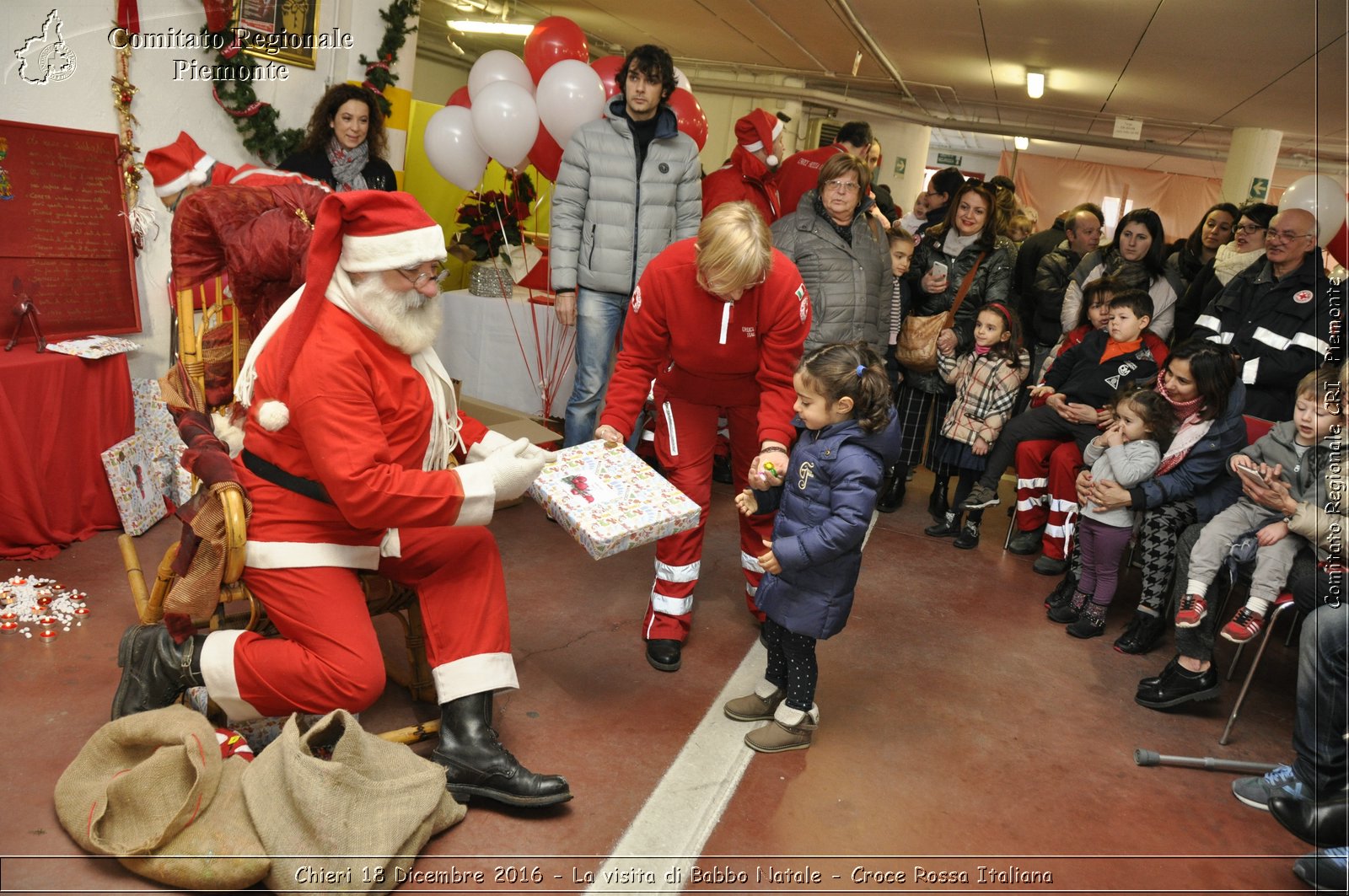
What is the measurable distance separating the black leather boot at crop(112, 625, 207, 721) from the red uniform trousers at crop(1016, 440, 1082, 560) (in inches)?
146

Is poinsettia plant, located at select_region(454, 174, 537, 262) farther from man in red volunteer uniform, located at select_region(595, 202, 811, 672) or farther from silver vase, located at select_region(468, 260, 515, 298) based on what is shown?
man in red volunteer uniform, located at select_region(595, 202, 811, 672)

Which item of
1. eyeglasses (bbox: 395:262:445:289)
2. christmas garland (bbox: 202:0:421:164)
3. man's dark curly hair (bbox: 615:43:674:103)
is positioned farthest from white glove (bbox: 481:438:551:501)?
christmas garland (bbox: 202:0:421:164)

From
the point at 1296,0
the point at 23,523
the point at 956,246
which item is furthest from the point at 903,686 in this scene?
the point at 1296,0

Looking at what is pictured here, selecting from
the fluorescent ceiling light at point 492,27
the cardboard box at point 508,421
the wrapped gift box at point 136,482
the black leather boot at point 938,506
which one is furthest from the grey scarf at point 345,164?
the fluorescent ceiling light at point 492,27

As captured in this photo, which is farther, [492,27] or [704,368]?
[492,27]

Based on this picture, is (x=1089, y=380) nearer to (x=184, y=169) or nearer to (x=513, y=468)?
(x=513, y=468)

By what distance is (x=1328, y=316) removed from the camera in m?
3.96

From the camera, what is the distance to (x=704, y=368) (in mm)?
3361

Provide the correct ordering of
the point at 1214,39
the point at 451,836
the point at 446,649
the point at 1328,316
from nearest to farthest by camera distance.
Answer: the point at 451,836, the point at 446,649, the point at 1328,316, the point at 1214,39

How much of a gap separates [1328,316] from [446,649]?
151 inches

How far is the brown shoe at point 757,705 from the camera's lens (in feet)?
10.2

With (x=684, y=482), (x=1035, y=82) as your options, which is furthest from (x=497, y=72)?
(x=1035, y=82)

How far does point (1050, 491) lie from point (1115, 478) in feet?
2.53

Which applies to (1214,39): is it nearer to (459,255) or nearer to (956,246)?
(956,246)
